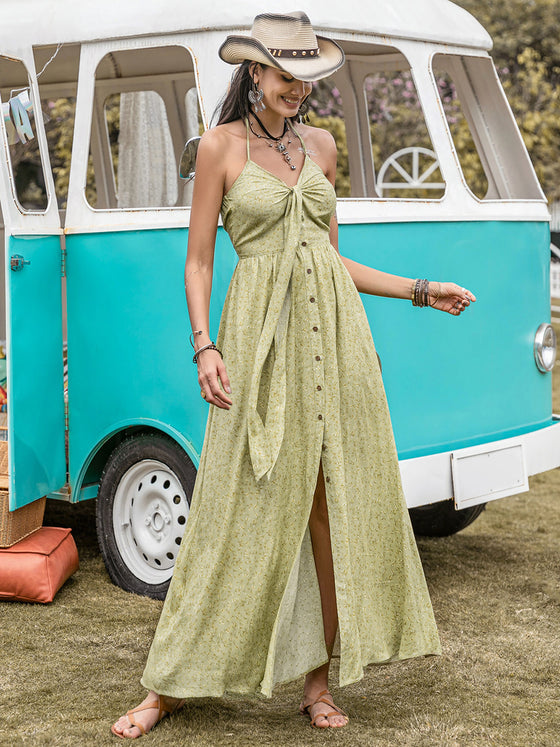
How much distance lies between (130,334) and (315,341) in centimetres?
155

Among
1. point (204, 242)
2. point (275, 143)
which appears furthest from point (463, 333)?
point (204, 242)

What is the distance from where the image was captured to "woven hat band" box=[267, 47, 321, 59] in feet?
9.65

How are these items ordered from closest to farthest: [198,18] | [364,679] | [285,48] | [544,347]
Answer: [285,48] < [364,679] < [198,18] < [544,347]

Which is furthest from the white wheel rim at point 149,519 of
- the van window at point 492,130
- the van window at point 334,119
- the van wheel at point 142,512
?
the van window at point 334,119

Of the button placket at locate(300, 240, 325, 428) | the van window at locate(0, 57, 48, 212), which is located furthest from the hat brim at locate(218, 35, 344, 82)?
the van window at locate(0, 57, 48, 212)

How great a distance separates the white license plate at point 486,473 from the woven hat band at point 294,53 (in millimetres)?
1880

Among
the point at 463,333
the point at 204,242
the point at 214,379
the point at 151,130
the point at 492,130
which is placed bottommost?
the point at 214,379

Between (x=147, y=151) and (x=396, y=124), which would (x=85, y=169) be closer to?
(x=147, y=151)

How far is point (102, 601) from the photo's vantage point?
14.6 ft

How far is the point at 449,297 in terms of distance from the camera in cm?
322

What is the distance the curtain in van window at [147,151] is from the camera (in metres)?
5.83

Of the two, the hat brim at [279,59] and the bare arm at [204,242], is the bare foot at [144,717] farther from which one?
the hat brim at [279,59]

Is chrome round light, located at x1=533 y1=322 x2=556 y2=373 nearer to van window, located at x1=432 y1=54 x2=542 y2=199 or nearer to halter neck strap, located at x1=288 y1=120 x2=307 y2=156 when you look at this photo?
van window, located at x1=432 y1=54 x2=542 y2=199

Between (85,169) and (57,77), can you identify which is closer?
(85,169)
